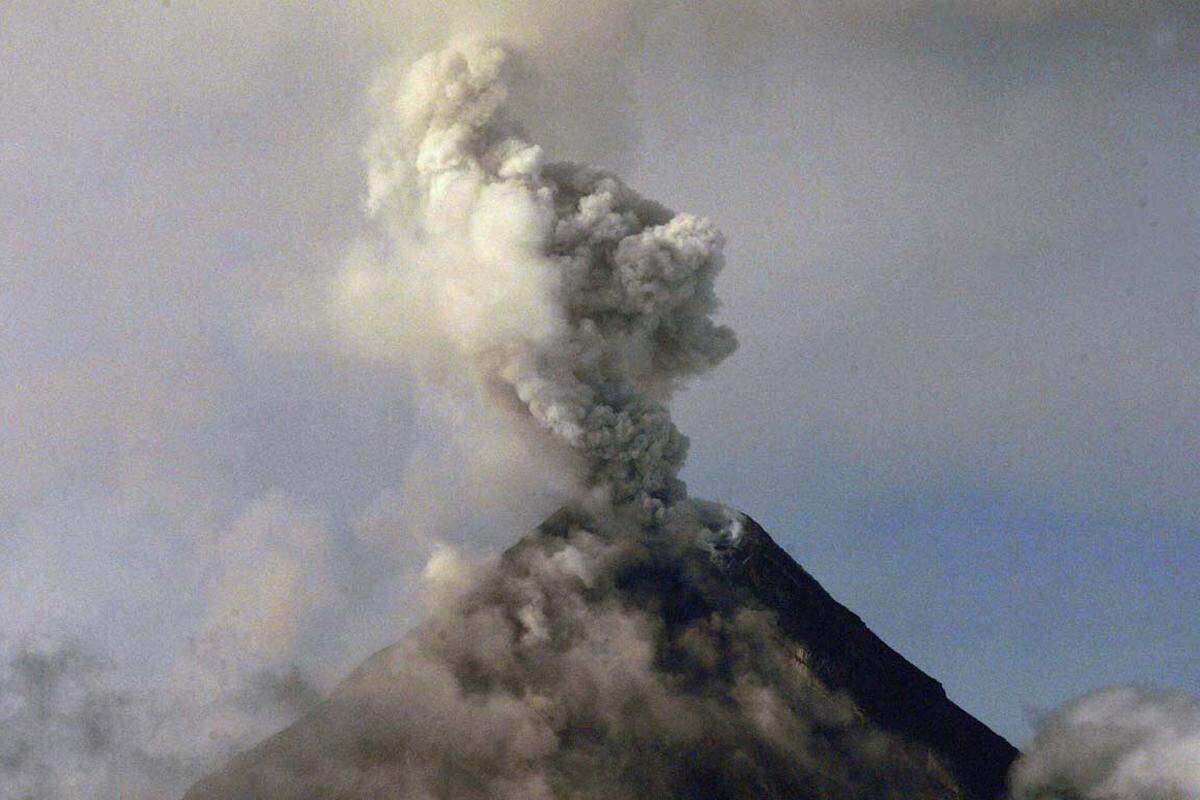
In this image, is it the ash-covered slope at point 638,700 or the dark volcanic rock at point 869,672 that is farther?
the dark volcanic rock at point 869,672

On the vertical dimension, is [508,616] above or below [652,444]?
below

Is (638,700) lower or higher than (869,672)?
lower

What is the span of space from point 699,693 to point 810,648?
5.62 meters

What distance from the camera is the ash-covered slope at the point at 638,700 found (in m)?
85.0

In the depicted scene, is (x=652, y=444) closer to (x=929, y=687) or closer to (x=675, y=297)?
(x=675, y=297)

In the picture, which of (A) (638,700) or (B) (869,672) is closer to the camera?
(A) (638,700)

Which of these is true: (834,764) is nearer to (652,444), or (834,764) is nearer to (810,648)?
(810,648)

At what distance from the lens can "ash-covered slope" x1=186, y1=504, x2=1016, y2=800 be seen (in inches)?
3346

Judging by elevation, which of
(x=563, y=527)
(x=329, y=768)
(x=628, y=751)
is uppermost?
(x=563, y=527)

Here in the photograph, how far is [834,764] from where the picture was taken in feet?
286

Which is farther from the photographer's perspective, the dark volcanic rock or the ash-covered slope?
the dark volcanic rock

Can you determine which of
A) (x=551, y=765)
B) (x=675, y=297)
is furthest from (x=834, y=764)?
(x=675, y=297)

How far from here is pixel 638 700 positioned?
288 ft

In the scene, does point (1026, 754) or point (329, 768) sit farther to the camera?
point (1026, 754)
